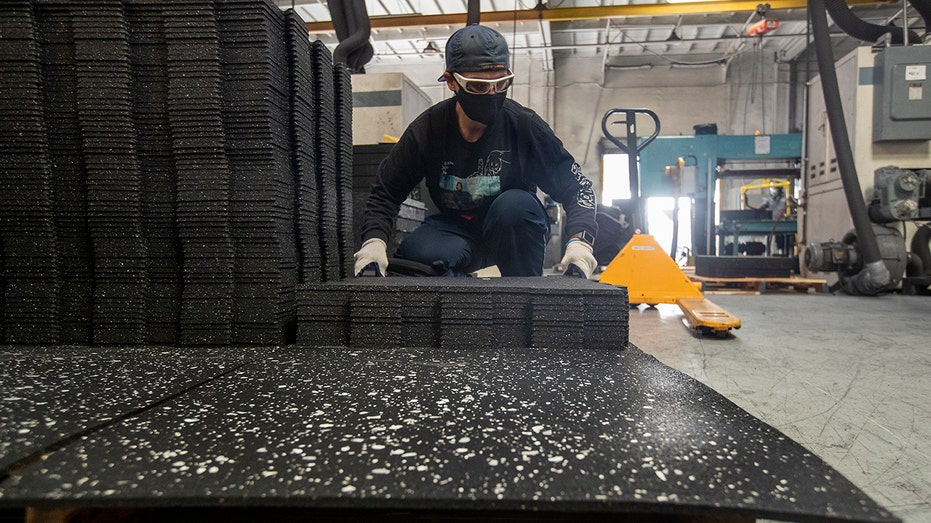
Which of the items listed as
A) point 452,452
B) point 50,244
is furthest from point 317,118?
point 452,452

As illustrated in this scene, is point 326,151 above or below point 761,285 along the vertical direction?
above

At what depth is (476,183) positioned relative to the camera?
7.94ft

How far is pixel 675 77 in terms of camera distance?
945 centimetres

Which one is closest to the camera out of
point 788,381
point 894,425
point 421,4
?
point 894,425

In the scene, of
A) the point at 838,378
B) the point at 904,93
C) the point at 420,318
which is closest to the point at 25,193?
the point at 420,318

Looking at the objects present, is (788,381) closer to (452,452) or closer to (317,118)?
(452,452)

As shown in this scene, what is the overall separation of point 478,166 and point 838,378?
64.0 inches

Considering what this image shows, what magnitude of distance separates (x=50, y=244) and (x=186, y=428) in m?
1.10

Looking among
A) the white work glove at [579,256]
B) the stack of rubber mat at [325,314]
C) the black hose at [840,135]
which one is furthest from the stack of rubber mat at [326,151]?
the black hose at [840,135]

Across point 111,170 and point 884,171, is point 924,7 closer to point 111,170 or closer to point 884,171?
point 884,171

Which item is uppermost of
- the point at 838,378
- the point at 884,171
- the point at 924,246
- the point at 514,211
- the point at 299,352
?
the point at 884,171

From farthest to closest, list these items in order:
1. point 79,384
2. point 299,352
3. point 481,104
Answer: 1. point 481,104
2. point 299,352
3. point 79,384

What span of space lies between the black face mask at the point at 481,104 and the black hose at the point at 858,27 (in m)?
3.72

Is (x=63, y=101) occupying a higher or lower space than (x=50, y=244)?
higher
